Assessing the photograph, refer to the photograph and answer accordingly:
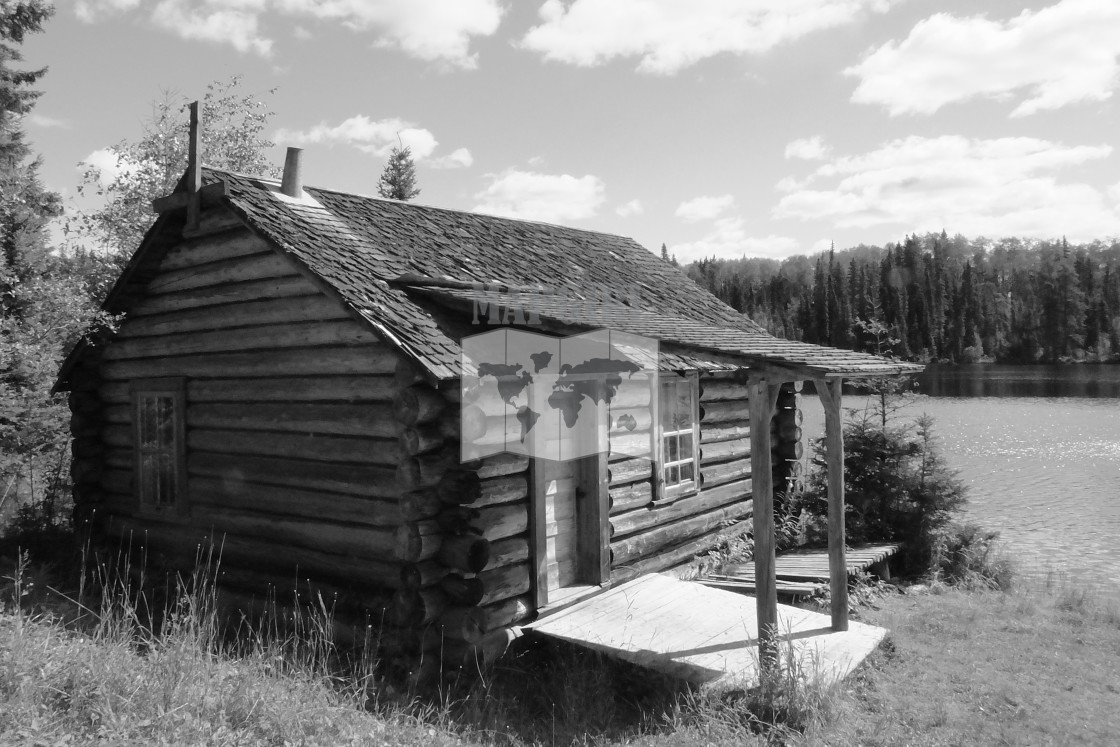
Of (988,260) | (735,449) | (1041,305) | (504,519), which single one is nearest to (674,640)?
(504,519)

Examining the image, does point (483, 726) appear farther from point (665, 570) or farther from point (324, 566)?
point (665, 570)

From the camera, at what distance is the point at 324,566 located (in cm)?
752

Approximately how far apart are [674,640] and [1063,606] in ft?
20.9

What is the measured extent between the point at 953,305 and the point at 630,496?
10085 centimetres

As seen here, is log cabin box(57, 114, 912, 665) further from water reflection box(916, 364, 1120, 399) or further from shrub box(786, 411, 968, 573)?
water reflection box(916, 364, 1120, 399)

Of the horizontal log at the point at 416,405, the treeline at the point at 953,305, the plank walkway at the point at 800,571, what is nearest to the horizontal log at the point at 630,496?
the plank walkway at the point at 800,571

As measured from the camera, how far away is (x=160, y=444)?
9.44 metres

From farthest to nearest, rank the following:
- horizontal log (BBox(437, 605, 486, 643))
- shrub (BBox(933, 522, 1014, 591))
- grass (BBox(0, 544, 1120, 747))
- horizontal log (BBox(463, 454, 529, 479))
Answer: shrub (BBox(933, 522, 1014, 591))
horizontal log (BBox(463, 454, 529, 479))
horizontal log (BBox(437, 605, 486, 643))
grass (BBox(0, 544, 1120, 747))

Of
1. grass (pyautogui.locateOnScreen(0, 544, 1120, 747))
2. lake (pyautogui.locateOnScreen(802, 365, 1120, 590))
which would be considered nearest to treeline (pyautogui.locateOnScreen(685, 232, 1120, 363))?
lake (pyautogui.locateOnScreen(802, 365, 1120, 590))

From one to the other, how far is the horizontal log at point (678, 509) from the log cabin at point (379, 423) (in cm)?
4

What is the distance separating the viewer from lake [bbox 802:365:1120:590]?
14.8 m

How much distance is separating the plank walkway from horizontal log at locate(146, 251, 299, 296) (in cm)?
608

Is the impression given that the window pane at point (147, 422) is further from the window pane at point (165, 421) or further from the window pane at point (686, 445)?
the window pane at point (686, 445)

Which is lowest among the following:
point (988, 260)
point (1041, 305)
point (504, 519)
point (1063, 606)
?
point (1063, 606)
